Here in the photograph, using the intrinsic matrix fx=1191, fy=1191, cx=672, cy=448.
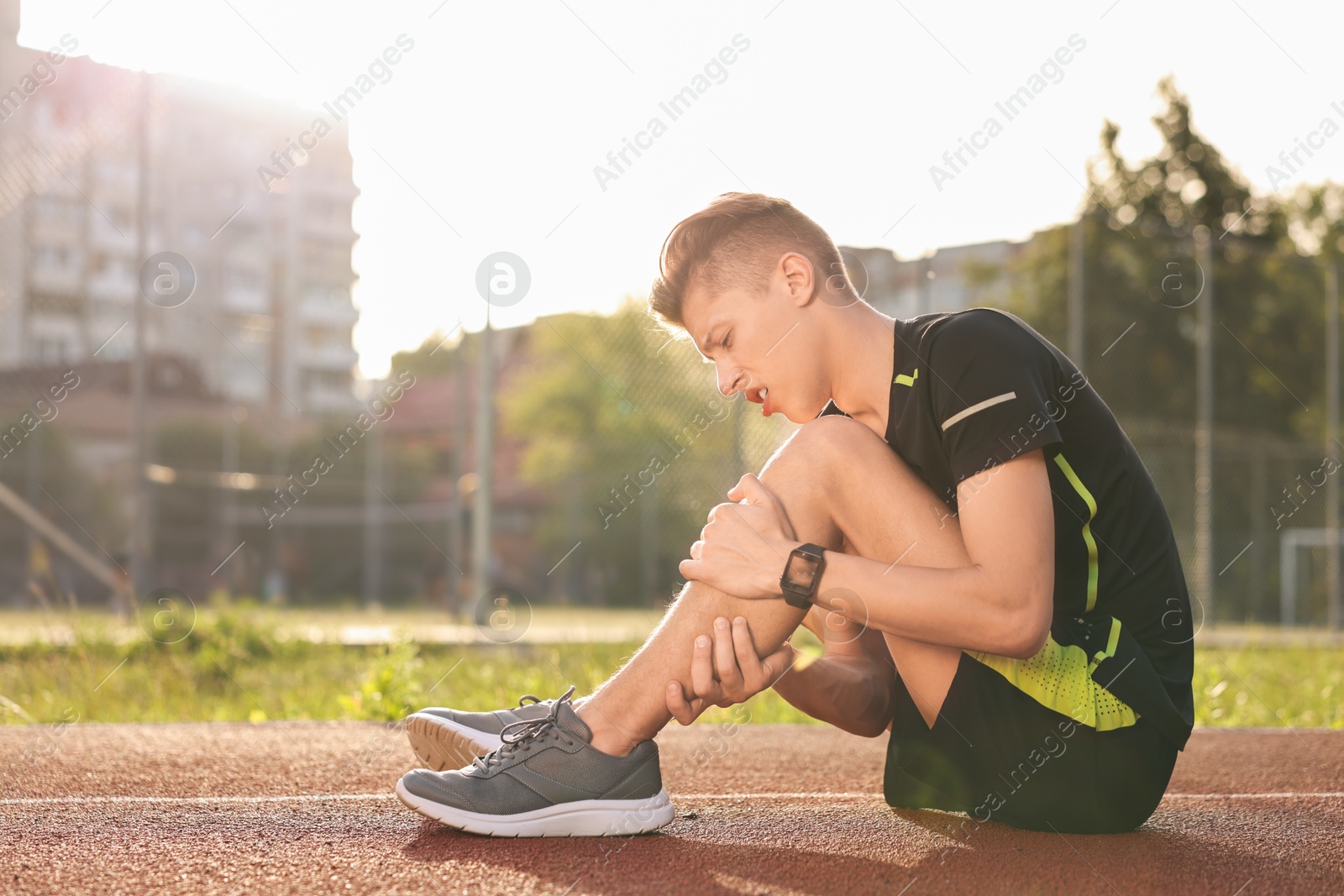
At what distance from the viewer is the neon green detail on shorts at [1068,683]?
191 cm

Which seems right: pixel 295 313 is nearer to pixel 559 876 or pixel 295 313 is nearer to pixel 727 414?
pixel 727 414

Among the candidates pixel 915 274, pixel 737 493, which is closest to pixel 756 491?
pixel 737 493

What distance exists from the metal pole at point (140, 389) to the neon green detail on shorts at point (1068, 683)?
8043 millimetres

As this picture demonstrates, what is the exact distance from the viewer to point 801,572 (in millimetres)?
1924

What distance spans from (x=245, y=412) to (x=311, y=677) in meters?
17.5

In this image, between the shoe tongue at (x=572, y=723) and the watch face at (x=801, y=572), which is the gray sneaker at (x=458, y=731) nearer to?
the shoe tongue at (x=572, y=723)

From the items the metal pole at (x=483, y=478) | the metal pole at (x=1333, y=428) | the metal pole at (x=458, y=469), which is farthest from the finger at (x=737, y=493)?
the metal pole at (x=1333, y=428)

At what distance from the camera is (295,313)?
131 feet

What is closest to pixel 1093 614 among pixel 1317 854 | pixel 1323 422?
pixel 1317 854

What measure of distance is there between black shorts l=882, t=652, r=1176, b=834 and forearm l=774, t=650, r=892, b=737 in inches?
8.1

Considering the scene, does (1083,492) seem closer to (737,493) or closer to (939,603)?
(939,603)

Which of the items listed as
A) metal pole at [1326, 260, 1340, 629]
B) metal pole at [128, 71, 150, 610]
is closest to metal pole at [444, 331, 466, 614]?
metal pole at [128, 71, 150, 610]

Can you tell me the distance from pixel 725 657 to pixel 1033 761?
537 mm

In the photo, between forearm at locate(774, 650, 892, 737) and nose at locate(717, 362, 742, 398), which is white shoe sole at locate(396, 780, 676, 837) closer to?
forearm at locate(774, 650, 892, 737)
